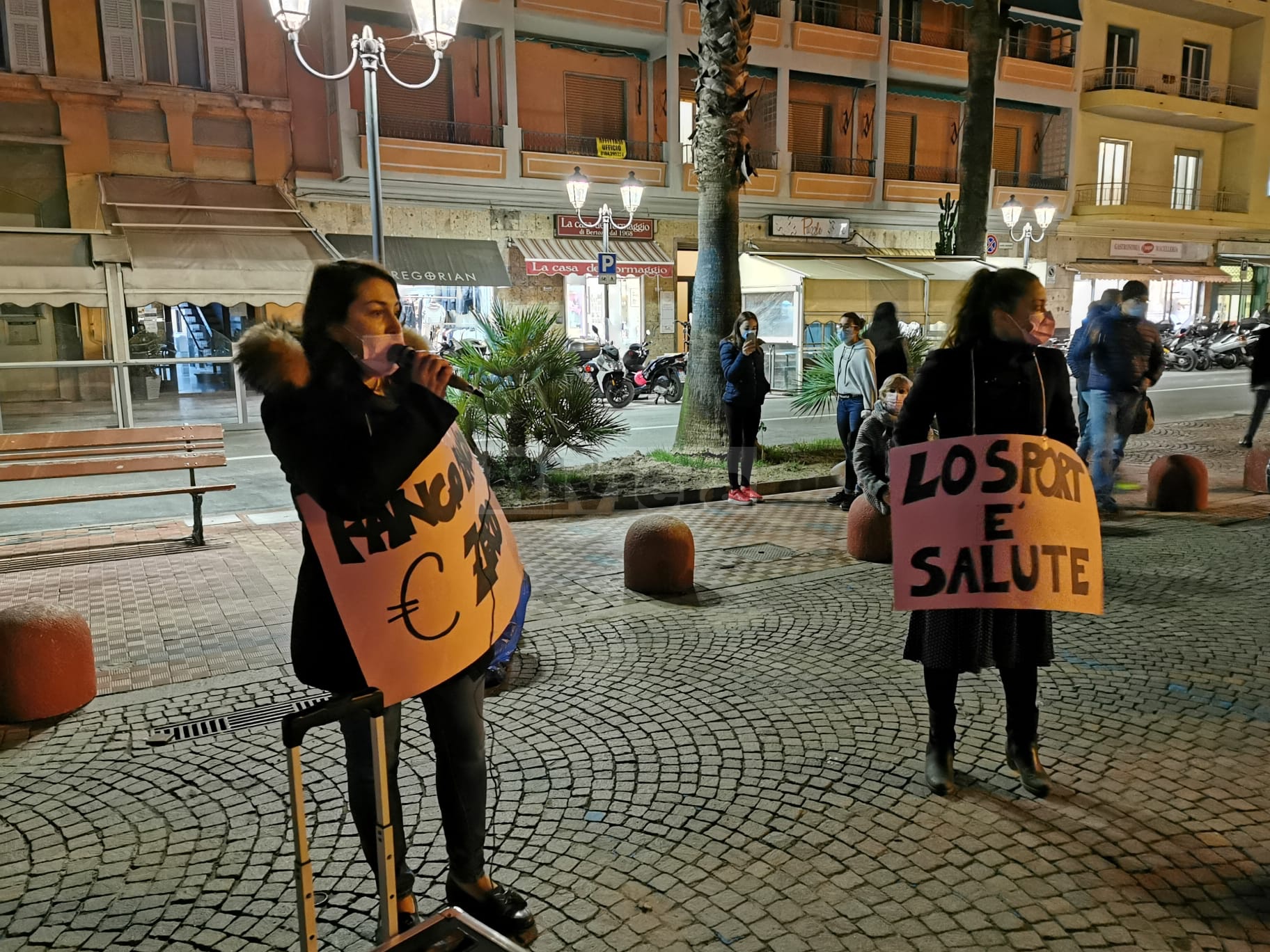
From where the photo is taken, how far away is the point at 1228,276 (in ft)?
110

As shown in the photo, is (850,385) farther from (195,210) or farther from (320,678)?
(195,210)

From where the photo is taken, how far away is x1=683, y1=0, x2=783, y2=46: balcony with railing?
23.3 metres

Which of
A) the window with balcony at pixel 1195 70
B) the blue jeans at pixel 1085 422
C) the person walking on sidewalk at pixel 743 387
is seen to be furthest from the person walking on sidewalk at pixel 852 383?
the window with balcony at pixel 1195 70

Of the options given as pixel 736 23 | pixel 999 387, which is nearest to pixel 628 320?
pixel 736 23

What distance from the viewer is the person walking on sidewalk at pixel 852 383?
877cm

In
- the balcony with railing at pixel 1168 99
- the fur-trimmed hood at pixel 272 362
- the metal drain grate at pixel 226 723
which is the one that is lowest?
the metal drain grate at pixel 226 723

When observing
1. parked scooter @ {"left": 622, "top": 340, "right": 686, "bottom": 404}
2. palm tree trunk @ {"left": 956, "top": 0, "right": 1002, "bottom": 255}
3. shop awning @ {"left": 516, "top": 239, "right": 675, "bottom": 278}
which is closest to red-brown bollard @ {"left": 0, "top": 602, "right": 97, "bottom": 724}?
palm tree trunk @ {"left": 956, "top": 0, "right": 1002, "bottom": 255}

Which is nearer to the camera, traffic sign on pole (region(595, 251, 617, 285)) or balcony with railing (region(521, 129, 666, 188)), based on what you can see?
traffic sign on pole (region(595, 251, 617, 285))

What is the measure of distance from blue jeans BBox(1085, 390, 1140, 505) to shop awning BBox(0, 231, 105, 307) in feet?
52.2

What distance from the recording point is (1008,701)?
11.9 feet

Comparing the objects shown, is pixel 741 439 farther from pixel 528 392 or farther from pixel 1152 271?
pixel 1152 271

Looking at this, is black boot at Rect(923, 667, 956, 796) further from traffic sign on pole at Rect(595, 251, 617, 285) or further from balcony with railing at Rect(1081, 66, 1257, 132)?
balcony with railing at Rect(1081, 66, 1257, 132)

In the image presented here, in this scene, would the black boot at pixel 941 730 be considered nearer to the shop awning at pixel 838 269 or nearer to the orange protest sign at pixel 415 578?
the orange protest sign at pixel 415 578

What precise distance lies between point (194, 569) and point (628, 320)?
18.8 meters
